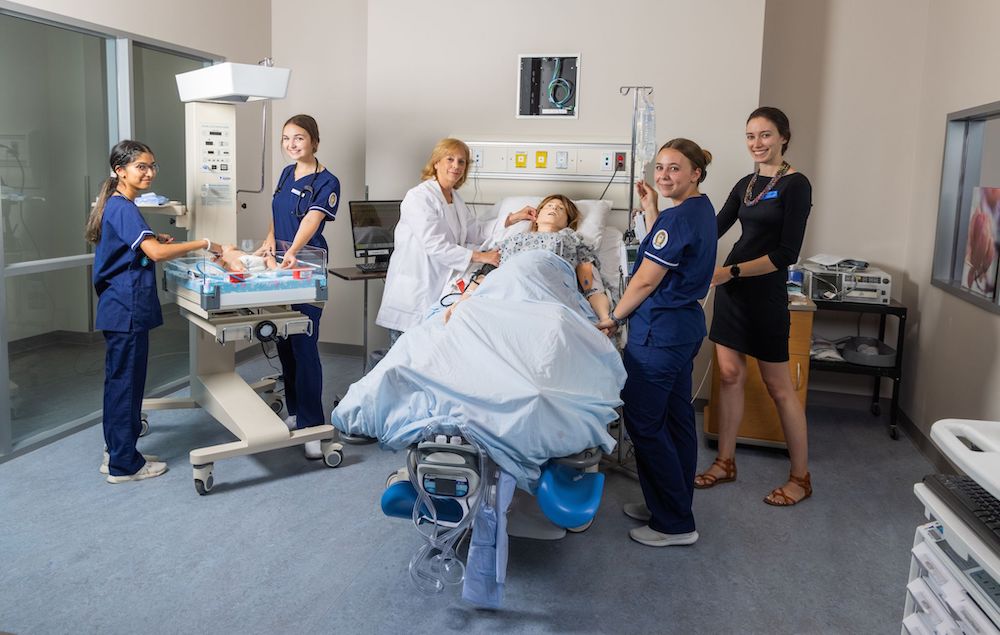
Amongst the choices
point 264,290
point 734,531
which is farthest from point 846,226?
point 264,290

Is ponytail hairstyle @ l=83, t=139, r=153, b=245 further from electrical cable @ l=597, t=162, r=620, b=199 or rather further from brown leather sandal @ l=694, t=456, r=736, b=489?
brown leather sandal @ l=694, t=456, r=736, b=489

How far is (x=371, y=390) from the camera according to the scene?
244 cm

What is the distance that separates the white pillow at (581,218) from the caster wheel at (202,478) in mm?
1722

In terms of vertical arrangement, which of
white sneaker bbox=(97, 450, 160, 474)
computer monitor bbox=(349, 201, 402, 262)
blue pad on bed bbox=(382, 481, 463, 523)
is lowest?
white sneaker bbox=(97, 450, 160, 474)

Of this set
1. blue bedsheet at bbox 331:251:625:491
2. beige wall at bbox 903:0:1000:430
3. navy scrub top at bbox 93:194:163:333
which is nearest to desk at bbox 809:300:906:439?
beige wall at bbox 903:0:1000:430

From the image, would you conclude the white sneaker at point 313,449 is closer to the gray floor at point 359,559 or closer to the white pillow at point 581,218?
the gray floor at point 359,559

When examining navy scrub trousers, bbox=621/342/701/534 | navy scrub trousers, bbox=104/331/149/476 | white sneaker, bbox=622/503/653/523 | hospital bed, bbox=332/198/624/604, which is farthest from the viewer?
navy scrub trousers, bbox=104/331/149/476

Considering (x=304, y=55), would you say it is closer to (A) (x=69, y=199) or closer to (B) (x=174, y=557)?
(A) (x=69, y=199)

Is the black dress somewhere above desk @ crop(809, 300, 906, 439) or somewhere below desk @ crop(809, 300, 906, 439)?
above

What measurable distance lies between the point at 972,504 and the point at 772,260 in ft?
5.55

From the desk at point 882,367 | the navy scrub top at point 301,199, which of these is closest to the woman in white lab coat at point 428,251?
the navy scrub top at point 301,199

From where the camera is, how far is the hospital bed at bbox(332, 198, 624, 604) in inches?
90.6

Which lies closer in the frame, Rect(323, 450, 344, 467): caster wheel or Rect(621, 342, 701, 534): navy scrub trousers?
Rect(621, 342, 701, 534): navy scrub trousers

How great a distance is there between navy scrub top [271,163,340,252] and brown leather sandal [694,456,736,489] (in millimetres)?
1951
